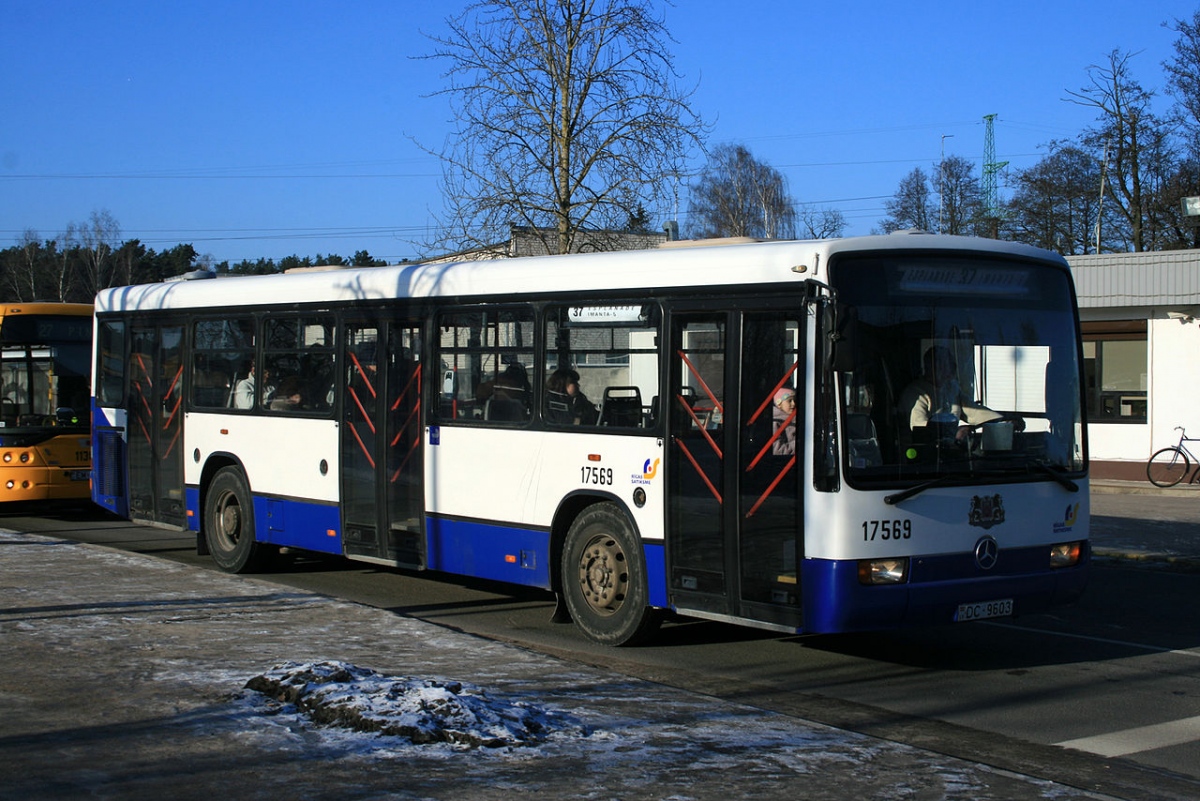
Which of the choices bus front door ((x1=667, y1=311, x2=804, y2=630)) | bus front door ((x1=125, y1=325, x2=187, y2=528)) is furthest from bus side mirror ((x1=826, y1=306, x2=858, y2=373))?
bus front door ((x1=125, y1=325, x2=187, y2=528))

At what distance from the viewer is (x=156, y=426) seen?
1500 cm

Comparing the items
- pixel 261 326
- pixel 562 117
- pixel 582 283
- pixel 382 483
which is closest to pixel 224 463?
pixel 261 326

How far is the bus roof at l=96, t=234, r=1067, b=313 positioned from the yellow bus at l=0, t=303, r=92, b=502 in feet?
14.8

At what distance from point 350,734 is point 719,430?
3.62 metres

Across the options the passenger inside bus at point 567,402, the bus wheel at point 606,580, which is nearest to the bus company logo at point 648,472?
the bus wheel at point 606,580

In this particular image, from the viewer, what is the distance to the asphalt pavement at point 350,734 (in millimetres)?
5738

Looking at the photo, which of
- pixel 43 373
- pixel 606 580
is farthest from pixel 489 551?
pixel 43 373

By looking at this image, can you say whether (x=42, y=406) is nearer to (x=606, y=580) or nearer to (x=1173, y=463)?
(x=606, y=580)

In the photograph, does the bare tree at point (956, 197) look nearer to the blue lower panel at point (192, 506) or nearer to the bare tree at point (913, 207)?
the bare tree at point (913, 207)

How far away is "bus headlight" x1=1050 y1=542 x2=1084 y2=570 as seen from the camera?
29.8 feet

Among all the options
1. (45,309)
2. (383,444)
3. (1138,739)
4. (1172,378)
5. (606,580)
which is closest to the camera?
(1138,739)

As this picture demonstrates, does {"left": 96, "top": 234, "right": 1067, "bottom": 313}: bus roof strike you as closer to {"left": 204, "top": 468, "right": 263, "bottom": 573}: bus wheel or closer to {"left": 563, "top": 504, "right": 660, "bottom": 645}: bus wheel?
{"left": 563, "top": 504, "right": 660, "bottom": 645}: bus wheel

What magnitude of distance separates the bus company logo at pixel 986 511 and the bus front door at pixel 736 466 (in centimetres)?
121

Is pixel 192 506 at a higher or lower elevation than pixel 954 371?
lower
